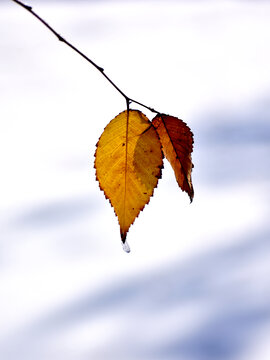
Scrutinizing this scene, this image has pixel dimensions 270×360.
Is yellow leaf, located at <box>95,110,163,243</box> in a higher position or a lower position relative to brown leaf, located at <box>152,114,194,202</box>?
lower

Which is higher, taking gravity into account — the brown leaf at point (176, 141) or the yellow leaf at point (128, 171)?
the brown leaf at point (176, 141)

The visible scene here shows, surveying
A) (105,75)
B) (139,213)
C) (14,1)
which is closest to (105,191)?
(139,213)

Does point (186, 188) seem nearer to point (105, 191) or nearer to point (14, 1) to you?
point (105, 191)
